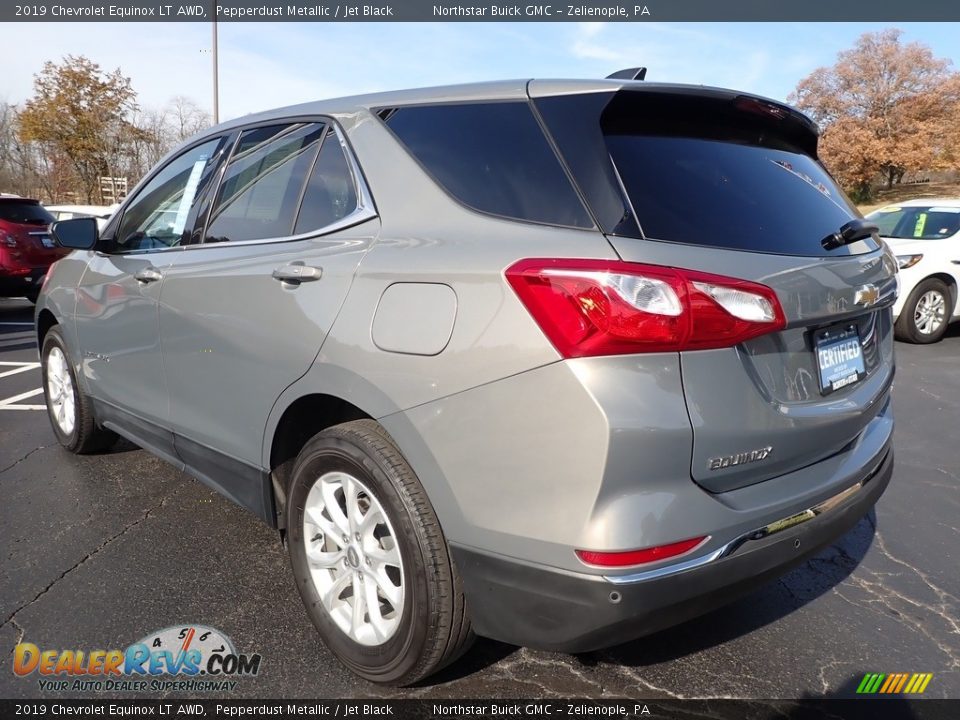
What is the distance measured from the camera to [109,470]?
411 cm

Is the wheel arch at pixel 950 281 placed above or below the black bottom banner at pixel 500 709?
above

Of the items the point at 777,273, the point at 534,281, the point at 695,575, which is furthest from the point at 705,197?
the point at 695,575

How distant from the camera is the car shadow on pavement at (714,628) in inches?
94.0

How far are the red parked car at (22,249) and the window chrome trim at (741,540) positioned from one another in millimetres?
10605

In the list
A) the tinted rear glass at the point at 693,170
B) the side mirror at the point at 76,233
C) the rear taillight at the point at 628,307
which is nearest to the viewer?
the rear taillight at the point at 628,307

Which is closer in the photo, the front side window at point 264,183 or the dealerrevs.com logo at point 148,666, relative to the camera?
the dealerrevs.com logo at point 148,666

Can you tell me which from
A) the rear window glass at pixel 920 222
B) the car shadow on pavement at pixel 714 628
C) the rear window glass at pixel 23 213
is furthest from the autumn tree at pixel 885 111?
the car shadow on pavement at pixel 714 628

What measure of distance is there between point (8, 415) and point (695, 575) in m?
5.33

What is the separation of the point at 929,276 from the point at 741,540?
783 centimetres

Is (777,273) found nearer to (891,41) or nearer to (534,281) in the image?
(534,281)

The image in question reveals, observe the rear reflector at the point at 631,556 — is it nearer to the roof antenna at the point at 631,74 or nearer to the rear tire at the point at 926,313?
the roof antenna at the point at 631,74

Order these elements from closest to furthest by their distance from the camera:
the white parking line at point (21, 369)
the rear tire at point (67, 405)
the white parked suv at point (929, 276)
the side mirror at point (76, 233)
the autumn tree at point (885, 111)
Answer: the side mirror at point (76, 233), the rear tire at point (67, 405), the white parking line at point (21, 369), the white parked suv at point (929, 276), the autumn tree at point (885, 111)

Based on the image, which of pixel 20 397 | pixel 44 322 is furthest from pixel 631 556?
pixel 20 397

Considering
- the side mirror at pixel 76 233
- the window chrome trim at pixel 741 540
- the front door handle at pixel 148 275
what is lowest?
the window chrome trim at pixel 741 540
